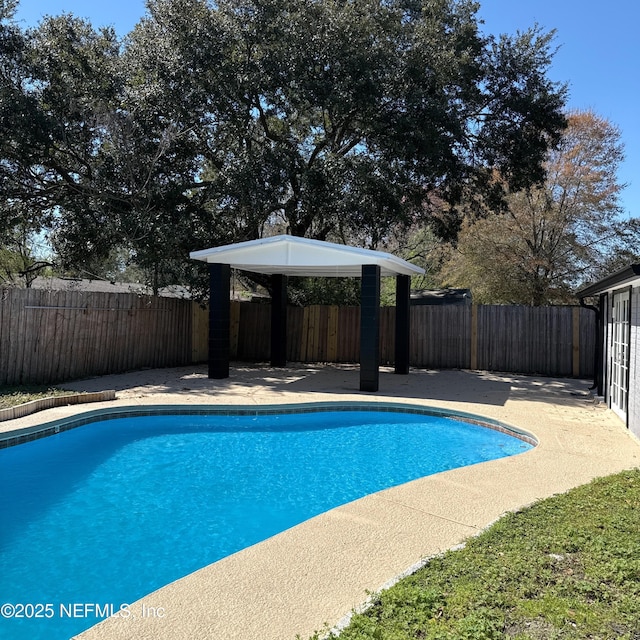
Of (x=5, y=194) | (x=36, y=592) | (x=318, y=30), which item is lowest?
(x=36, y=592)

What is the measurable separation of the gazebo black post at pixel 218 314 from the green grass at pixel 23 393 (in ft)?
10.4

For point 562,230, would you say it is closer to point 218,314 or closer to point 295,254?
point 295,254

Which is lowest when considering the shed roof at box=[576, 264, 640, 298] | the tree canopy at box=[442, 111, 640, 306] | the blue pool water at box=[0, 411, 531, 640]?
the blue pool water at box=[0, 411, 531, 640]

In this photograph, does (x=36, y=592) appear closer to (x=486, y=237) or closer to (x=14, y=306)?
(x=14, y=306)

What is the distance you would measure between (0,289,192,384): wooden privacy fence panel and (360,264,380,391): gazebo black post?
553 cm

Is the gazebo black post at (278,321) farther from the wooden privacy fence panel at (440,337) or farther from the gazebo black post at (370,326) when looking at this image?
the gazebo black post at (370,326)

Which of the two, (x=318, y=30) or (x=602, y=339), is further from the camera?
(x=318, y=30)

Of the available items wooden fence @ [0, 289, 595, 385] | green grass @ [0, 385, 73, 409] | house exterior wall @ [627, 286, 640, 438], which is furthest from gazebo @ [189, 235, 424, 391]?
house exterior wall @ [627, 286, 640, 438]

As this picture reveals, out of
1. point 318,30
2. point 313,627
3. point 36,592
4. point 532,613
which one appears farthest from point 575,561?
point 318,30

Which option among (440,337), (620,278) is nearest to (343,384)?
(440,337)

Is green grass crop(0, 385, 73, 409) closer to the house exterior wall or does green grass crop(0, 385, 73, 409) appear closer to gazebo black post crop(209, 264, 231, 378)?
gazebo black post crop(209, 264, 231, 378)

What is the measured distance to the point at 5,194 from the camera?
12.1 metres

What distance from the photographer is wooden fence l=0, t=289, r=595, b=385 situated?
9.55m

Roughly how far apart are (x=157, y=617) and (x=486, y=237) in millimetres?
17518
